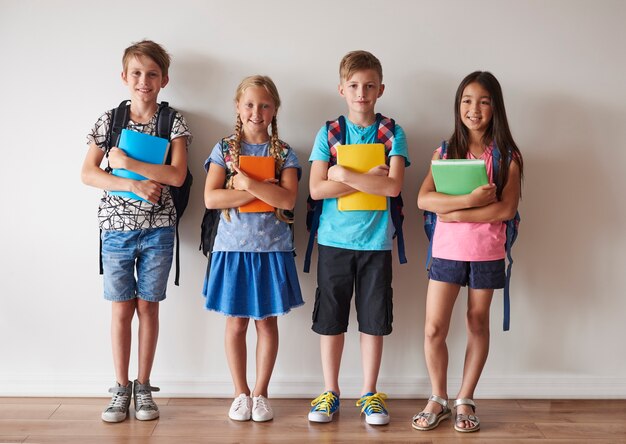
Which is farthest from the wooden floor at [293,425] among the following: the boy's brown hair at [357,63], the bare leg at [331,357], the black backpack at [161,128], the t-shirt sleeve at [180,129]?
the boy's brown hair at [357,63]

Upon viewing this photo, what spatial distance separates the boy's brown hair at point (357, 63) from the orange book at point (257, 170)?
419 millimetres

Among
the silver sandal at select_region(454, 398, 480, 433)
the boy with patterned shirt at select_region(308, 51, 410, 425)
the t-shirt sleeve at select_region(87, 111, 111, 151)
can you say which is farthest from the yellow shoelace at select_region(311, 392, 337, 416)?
the t-shirt sleeve at select_region(87, 111, 111, 151)

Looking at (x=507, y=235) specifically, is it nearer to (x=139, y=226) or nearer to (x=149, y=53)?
(x=139, y=226)

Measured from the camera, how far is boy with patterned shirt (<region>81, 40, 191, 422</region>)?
238 cm

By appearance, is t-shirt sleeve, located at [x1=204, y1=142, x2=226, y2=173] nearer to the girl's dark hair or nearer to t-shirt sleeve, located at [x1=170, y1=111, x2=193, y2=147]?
t-shirt sleeve, located at [x1=170, y1=111, x2=193, y2=147]

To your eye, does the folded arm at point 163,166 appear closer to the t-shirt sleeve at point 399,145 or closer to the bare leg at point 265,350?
the bare leg at point 265,350

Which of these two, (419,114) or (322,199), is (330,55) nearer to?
(419,114)

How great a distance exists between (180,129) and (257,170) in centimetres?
35

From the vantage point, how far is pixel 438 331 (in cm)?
241

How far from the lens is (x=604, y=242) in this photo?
269 cm

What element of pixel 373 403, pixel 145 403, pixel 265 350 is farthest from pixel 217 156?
pixel 373 403

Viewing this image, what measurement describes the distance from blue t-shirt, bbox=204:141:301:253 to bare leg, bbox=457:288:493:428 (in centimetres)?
72

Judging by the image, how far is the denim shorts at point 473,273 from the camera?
2.34 m

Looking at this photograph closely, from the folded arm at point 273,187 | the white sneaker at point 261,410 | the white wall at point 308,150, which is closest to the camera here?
the folded arm at point 273,187
